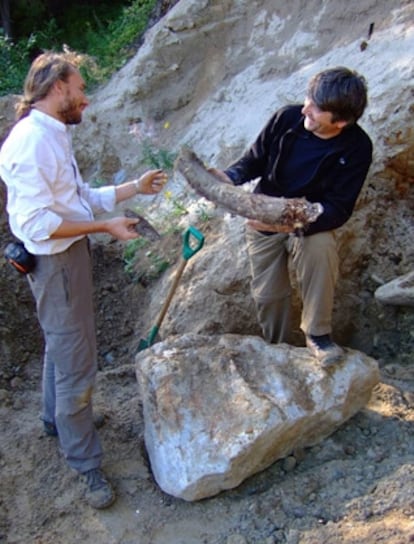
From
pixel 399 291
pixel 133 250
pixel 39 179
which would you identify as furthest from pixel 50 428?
pixel 399 291

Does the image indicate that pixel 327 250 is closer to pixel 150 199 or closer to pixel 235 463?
pixel 235 463

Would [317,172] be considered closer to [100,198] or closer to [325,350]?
[325,350]

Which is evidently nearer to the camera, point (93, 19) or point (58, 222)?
point (58, 222)

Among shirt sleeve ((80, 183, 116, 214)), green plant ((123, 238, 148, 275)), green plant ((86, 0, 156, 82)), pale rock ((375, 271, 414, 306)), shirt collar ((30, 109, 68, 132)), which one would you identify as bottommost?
pale rock ((375, 271, 414, 306))

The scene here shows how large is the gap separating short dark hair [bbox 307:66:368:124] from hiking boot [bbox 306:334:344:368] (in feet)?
3.55

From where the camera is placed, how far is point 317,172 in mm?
→ 3281

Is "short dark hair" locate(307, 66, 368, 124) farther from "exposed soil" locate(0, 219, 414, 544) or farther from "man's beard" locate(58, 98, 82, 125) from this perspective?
"exposed soil" locate(0, 219, 414, 544)

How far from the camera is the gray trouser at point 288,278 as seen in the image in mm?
3305

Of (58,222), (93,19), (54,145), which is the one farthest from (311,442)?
(93,19)

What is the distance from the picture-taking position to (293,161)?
11.0 feet

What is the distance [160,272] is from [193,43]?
240 centimetres

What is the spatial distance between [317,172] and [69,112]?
46.5 inches

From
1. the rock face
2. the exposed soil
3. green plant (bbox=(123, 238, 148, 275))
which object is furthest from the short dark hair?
green plant (bbox=(123, 238, 148, 275))

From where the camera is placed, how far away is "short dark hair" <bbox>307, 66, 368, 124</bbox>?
3068 mm
